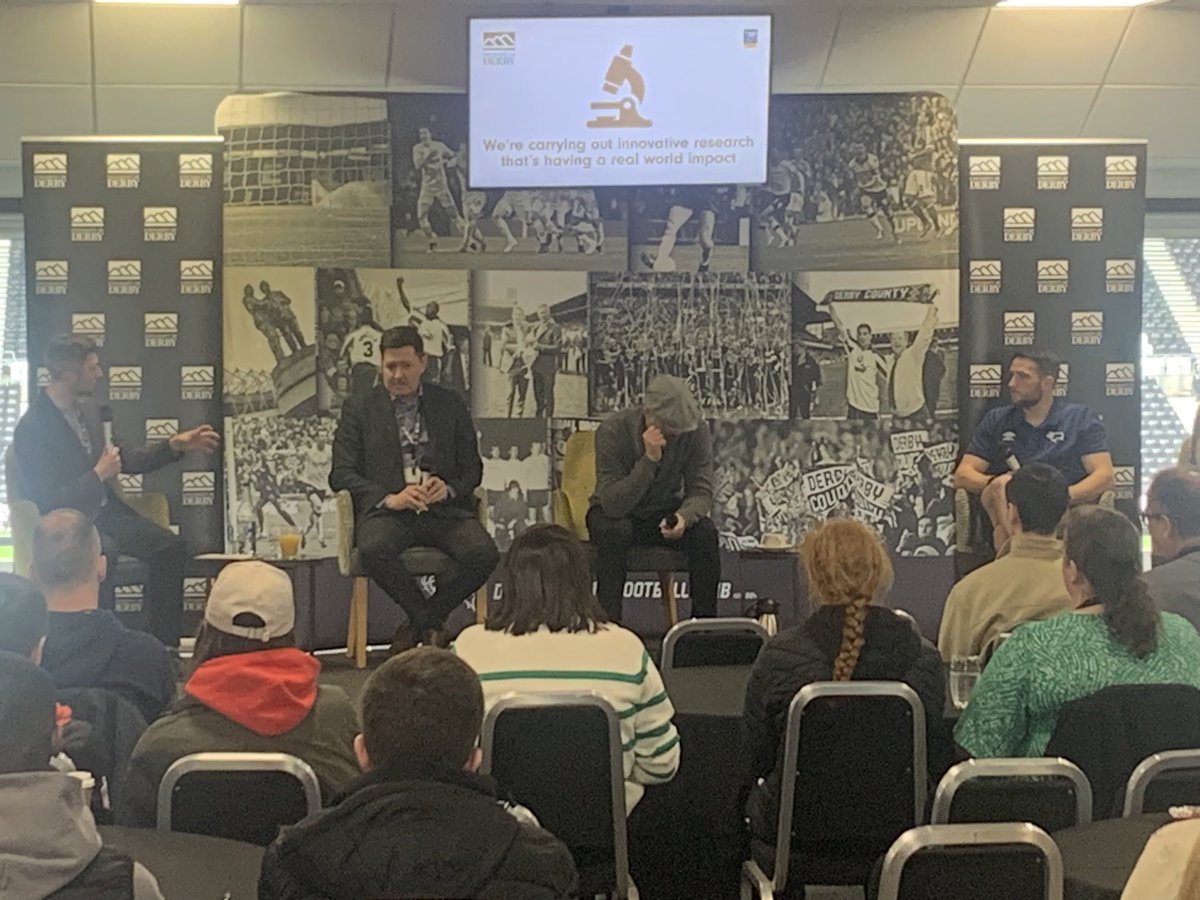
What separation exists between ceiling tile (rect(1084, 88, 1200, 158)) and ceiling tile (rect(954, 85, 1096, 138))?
4.2 inches

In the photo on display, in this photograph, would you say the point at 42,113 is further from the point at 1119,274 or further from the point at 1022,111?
the point at 1119,274

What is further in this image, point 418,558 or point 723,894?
point 418,558

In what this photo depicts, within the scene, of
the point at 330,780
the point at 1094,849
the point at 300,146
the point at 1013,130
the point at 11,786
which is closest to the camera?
the point at 11,786

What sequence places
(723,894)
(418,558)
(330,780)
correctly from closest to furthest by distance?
1. (330,780)
2. (723,894)
3. (418,558)

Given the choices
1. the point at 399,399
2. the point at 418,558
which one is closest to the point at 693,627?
the point at 418,558

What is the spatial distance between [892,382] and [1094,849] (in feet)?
15.1

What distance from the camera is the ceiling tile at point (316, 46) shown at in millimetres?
6910

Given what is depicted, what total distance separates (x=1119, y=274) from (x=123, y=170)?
481cm

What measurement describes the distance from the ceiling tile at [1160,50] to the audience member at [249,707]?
627cm

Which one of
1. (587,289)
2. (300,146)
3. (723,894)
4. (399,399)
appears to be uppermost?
(300,146)

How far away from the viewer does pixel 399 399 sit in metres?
5.49

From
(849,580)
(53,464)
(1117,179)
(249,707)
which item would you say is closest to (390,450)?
(53,464)

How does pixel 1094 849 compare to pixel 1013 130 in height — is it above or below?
below

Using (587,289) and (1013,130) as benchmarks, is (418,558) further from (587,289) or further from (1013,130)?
(1013,130)
